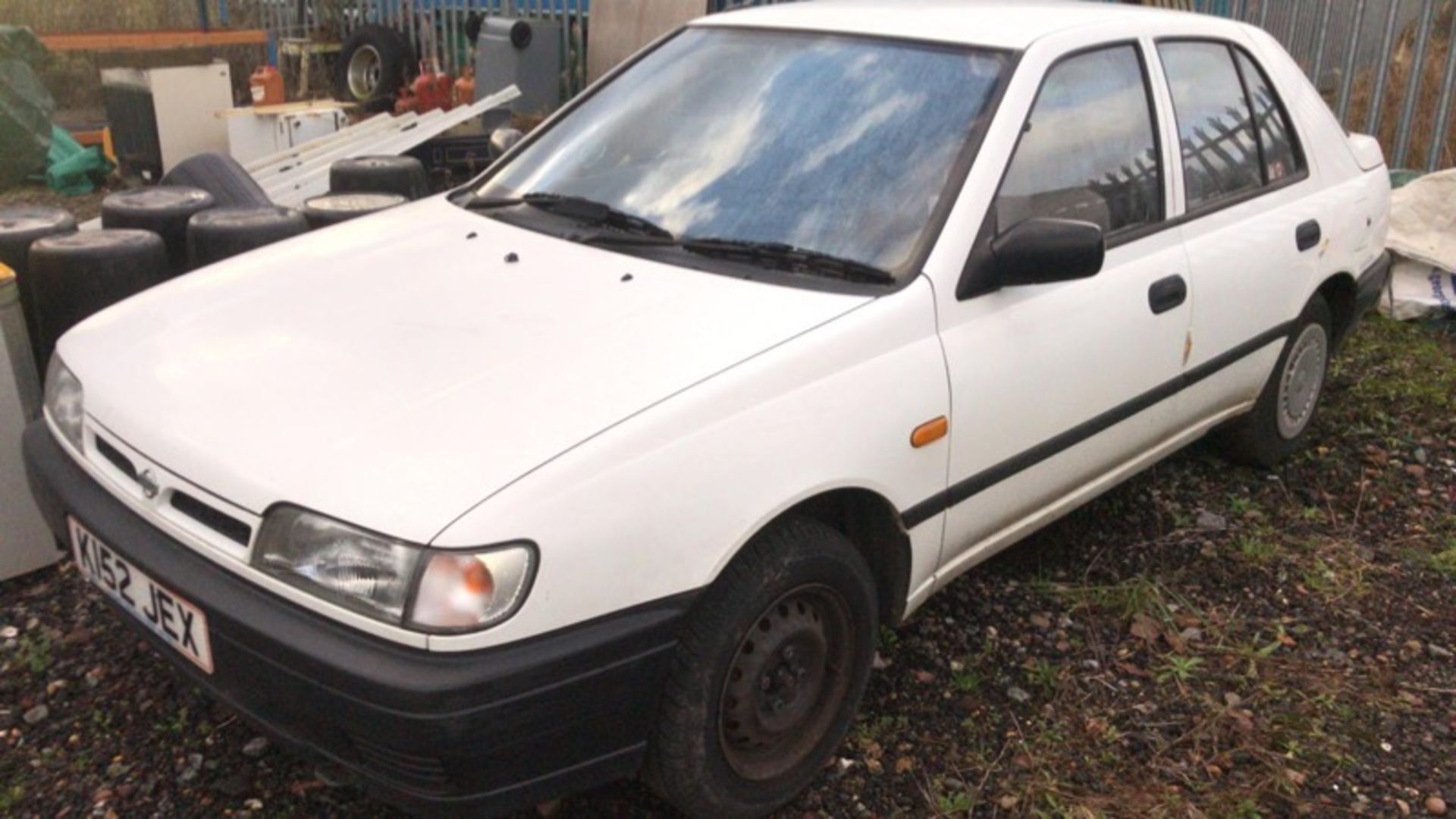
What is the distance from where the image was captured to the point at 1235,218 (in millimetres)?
3674

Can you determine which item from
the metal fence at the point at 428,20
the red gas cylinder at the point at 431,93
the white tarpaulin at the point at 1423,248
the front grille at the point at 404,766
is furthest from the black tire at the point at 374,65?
the front grille at the point at 404,766

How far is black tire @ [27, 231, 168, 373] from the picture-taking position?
12.0 ft

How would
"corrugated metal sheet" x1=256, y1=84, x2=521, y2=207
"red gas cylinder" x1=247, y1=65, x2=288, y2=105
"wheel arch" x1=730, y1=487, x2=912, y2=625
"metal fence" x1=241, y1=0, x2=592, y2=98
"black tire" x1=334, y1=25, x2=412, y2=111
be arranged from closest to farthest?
1. "wheel arch" x1=730, y1=487, x2=912, y2=625
2. "corrugated metal sheet" x1=256, y1=84, x2=521, y2=207
3. "red gas cylinder" x1=247, y1=65, x2=288, y2=105
4. "metal fence" x1=241, y1=0, x2=592, y2=98
5. "black tire" x1=334, y1=25, x2=412, y2=111

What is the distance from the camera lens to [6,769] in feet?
9.01

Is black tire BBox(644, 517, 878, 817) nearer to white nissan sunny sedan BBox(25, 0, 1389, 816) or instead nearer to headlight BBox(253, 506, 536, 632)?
white nissan sunny sedan BBox(25, 0, 1389, 816)

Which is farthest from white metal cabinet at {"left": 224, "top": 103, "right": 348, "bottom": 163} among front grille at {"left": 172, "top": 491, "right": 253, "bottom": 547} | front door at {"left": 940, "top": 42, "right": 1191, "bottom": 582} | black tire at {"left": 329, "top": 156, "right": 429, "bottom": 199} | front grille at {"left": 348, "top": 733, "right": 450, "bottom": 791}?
front grille at {"left": 348, "top": 733, "right": 450, "bottom": 791}

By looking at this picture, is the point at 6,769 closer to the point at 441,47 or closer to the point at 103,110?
the point at 103,110

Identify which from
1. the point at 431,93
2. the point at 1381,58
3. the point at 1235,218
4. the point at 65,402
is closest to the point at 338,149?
the point at 431,93

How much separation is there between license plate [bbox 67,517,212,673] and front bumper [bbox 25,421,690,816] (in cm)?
4

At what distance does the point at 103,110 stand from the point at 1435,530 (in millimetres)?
10821

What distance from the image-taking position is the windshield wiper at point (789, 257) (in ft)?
8.89

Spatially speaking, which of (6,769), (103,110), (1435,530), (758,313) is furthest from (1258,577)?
(103,110)

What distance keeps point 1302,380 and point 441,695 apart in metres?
3.49

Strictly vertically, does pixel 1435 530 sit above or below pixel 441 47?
below
